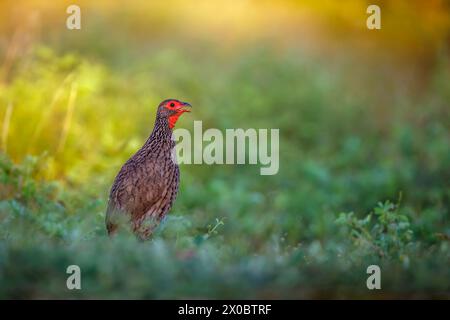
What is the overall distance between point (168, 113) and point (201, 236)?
1136 mm

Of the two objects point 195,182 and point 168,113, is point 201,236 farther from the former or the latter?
point 195,182

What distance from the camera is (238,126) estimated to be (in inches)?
414

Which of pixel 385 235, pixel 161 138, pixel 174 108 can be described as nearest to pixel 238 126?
pixel 174 108

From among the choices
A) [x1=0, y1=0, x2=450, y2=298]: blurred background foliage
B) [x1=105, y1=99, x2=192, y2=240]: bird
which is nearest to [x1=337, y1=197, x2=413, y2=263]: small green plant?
[x1=0, y1=0, x2=450, y2=298]: blurred background foliage

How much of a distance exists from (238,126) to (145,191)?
484 cm

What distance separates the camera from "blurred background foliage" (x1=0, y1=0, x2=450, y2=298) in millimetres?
A: 4695

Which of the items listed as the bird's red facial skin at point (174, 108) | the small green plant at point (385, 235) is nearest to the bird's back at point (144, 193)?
the bird's red facial skin at point (174, 108)

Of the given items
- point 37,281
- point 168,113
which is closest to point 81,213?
point 168,113

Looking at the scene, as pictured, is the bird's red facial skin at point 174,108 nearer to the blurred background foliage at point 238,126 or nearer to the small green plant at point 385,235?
the blurred background foliage at point 238,126

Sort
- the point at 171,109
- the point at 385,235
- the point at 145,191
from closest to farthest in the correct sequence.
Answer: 1. the point at 145,191
2. the point at 385,235
3. the point at 171,109

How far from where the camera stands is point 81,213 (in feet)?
21.5

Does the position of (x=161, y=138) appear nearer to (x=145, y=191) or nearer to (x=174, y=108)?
(x=174, y=108)

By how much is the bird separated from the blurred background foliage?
14cm

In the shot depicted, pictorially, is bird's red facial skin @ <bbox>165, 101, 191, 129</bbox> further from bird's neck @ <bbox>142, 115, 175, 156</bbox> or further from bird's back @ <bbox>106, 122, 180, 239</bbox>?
bird's back @ <bbox>106, 122, 180, 239</bbox>
